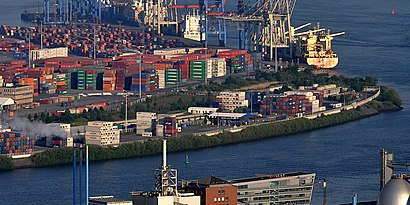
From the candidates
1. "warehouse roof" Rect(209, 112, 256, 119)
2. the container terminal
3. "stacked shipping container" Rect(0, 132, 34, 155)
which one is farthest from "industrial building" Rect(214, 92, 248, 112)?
the container terminal

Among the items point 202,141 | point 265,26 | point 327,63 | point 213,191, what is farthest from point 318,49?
point 213,191

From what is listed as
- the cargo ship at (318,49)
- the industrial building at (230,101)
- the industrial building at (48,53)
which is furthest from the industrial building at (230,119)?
the industrial building at (48,53)

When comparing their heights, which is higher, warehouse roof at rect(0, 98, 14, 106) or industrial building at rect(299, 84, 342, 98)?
warehouse roof at rect(0, 98, 14, 106)

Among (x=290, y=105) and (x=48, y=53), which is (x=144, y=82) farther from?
(x=48, y=53)

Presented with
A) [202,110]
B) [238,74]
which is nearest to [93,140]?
[202,110]

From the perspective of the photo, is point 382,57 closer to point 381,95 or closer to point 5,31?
point 381,95

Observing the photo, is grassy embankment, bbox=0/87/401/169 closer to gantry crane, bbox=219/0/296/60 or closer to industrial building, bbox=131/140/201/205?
gantry crane, bbox=219/0/296/60
